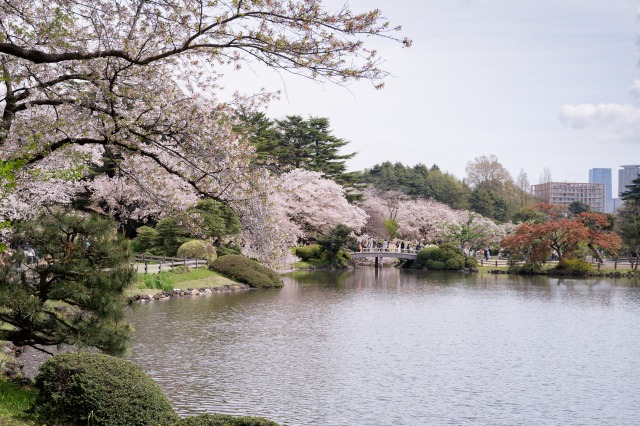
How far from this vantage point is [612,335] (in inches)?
794

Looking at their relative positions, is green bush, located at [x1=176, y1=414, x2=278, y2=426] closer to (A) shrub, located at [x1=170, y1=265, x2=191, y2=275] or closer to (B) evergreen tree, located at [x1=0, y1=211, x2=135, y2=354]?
(B) evergreen tree, located at [x1=0, y1=211, x2=135, y2=354]

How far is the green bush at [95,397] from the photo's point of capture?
6.91m

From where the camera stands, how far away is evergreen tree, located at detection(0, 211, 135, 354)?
30.7 feet

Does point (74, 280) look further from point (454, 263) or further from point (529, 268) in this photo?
point (454, 263)

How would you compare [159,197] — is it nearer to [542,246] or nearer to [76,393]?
[76,393]

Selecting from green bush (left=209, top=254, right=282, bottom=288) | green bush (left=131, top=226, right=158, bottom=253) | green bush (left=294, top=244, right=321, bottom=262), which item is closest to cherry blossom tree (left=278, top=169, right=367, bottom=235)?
green bush (left=294, top=244, right=321, bottom=262)

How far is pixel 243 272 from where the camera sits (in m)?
31.4

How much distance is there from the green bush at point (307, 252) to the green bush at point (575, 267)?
55.8 feet

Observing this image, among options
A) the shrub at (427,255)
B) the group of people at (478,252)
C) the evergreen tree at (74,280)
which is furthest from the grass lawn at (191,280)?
the group of people at (478,252)

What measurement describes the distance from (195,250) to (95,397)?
2548 cm

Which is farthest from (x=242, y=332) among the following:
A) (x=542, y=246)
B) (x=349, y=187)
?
(x=349, y=187)

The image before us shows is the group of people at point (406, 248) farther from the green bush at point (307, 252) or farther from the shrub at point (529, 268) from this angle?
the shrub at point (529, 268)

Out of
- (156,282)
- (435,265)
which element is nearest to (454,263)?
(435,265)

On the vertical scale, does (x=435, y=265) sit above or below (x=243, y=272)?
above
